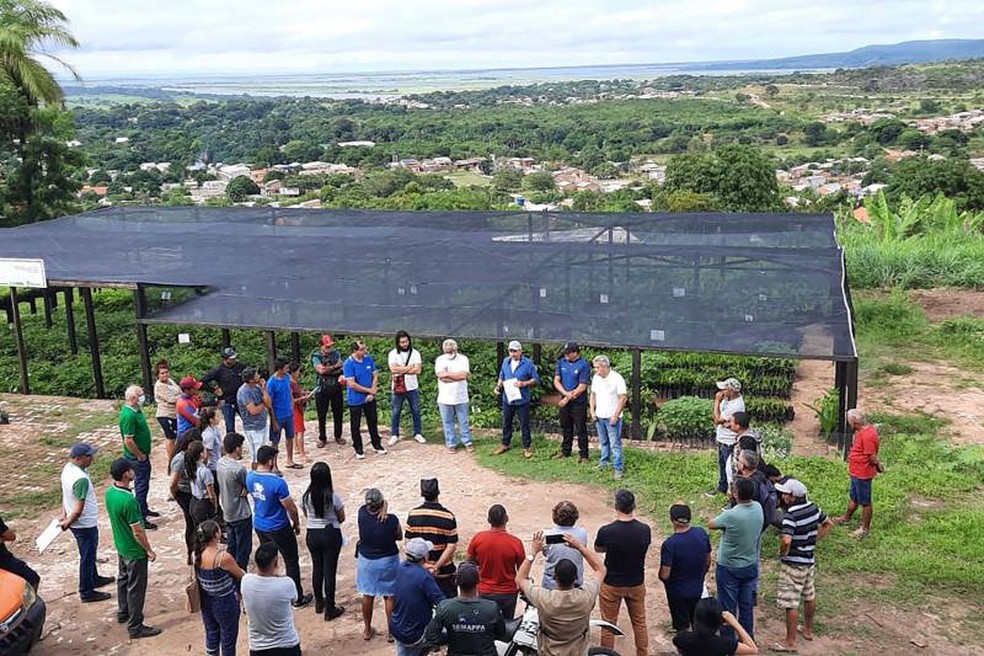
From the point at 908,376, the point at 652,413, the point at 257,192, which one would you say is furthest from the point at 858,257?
the point at 257,192

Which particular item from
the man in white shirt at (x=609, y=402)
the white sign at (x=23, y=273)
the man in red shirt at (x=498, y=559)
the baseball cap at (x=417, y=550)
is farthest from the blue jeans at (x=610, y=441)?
the white sign at (x=23, y=273)

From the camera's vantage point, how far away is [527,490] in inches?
396

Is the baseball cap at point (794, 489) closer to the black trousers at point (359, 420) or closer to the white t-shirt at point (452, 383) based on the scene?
the white t-shirt at point (452, 383)

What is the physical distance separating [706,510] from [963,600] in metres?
2.43

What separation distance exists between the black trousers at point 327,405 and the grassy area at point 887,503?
1.76 meters

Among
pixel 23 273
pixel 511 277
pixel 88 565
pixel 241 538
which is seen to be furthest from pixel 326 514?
pixel 23 273

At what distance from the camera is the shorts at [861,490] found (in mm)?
8648

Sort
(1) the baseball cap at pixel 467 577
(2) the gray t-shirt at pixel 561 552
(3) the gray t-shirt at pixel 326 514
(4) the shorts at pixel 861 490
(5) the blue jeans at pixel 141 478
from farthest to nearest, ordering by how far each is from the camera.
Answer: (5) the blue jeans at pixel 141 478
(4) the shorts at pixel 861 490
(3) the gray t-shirt at pixel 326 514
(2) the gray t-shirt at pixel 561 552
(1) the baseball cap at pixel 467 577

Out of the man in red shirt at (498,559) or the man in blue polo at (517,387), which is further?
the man in blue polo at (517,387)

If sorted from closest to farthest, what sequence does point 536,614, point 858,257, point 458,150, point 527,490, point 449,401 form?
point 536,614, point 527,490, point 449,401, point 858,257, point 458,150

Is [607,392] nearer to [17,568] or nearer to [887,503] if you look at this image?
[887,503]

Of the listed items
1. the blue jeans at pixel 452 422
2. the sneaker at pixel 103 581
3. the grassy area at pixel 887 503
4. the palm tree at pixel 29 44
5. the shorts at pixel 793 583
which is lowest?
the grassy area at pixel 887 503

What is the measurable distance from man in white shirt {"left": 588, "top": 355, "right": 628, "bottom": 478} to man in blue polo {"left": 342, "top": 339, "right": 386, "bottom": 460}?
2508 mm

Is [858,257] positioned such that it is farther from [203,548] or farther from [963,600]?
[203,548]
